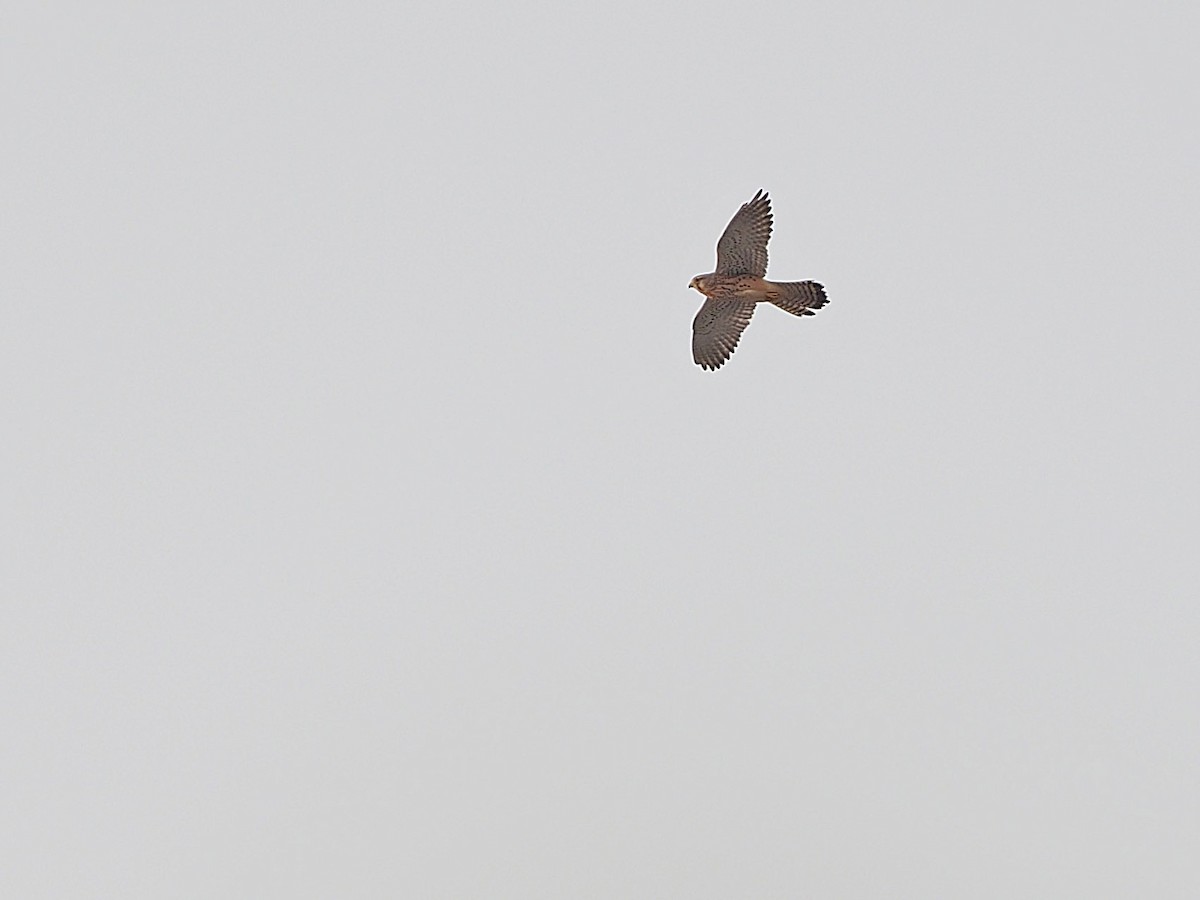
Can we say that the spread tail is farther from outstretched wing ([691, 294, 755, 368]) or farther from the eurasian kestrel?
outstretched wing ([691, 294, 755, 368])

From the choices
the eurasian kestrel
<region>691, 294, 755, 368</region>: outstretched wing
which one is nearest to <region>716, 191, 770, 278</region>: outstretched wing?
the eurasian kestrel

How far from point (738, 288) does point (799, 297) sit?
951mm

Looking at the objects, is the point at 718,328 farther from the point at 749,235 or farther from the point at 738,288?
the point at 749,235

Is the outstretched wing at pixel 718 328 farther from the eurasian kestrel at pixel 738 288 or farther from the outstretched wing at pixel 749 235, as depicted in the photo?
the outstretched wing at pixel 749 235

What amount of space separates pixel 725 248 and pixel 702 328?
3.43 ft

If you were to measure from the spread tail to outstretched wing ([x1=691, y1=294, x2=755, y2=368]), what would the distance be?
2.28ft

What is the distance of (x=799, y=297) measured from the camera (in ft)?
57.6

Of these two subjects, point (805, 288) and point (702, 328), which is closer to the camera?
point (805, 288)

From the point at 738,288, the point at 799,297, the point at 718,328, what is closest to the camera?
the point at 799,297

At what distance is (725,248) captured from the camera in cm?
1842

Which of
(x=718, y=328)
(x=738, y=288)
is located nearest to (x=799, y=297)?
(x=738, y=288)

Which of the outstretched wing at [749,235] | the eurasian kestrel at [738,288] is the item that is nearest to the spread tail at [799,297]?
the eurasian kestrel at [738,288]

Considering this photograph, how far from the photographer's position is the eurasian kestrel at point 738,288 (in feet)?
58.7

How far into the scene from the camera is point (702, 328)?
19.0 metres
